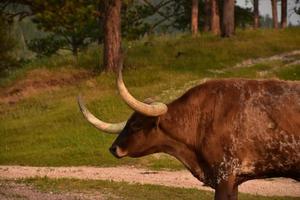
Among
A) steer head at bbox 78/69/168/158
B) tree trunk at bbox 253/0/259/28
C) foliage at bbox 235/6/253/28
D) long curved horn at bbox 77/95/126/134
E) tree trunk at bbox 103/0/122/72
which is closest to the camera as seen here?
steer head at bbox 78/69/168/158

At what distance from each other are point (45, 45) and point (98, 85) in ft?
72.9

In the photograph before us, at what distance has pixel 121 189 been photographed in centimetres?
1413

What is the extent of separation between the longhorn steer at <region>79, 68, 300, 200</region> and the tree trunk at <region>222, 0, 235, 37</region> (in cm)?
2541

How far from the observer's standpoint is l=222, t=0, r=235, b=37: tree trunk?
33816 millimetres

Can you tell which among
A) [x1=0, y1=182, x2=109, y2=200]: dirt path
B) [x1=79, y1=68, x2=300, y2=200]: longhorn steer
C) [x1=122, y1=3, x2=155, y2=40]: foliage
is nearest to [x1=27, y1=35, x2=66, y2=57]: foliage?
[x1=122, y1=3, x2=155, y2=40]: foliage

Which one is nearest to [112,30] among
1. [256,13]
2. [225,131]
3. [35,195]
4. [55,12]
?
[55,12]

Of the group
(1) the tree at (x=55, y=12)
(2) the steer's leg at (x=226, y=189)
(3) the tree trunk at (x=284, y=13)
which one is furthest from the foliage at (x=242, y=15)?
(2) the steer's leg at (x=226, y=189)

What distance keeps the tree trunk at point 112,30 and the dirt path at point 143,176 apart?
1080cm

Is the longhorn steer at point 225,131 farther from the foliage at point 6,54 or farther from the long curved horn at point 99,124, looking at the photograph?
the foliage at point 6,54

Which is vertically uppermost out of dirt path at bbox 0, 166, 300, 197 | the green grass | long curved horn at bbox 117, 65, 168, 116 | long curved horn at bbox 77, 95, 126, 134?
long curved horn at bbox 117, 65, 168, 116

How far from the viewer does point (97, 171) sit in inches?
708

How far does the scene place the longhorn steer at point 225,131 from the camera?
27.2ft

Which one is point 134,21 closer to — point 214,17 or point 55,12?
point 214,17

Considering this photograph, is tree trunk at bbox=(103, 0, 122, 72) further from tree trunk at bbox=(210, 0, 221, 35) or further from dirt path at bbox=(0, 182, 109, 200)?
dirt path at bbox=(0, 182, 109, 200)
